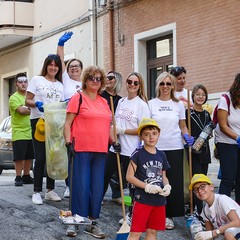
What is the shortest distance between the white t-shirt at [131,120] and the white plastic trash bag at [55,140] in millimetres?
733

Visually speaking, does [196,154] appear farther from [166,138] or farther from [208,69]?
[208,69]

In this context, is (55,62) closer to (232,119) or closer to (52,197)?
(52,197)

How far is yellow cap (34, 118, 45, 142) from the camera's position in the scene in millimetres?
7703

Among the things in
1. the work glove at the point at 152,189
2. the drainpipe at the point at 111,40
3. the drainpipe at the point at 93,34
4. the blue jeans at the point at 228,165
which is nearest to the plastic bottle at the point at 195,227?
the work glove at the point at 152,189

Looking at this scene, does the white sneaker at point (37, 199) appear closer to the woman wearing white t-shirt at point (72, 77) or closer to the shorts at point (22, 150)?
the woman wearing white t-shirt at point (72, 77)

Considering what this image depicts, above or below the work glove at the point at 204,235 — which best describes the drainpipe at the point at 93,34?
above

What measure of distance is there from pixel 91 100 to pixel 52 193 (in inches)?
66.8

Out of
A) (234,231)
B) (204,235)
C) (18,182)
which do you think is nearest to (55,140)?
(18,182)

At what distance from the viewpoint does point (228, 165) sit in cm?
723

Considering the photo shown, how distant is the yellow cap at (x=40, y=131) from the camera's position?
7.70m

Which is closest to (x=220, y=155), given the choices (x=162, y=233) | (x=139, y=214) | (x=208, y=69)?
(x=162, y=233)

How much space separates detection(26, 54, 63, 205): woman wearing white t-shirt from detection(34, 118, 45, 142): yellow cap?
0.02 meters

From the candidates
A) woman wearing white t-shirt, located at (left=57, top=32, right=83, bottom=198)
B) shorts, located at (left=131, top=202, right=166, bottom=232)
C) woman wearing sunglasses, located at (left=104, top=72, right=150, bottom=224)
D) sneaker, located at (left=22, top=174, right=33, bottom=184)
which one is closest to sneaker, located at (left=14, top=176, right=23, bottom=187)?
sneaker, located at (left=22, top=174, right=33, bottom=184)

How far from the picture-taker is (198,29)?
44.4 feet
